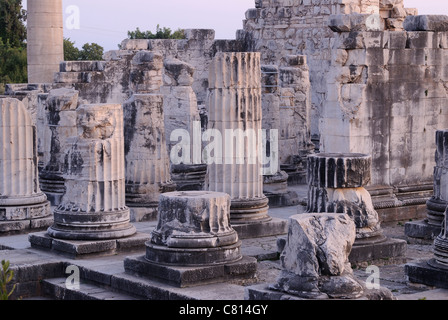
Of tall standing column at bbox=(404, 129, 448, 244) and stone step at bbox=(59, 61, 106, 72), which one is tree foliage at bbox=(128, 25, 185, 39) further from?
tall standing column at bbox=(404, 129, 448, 244)

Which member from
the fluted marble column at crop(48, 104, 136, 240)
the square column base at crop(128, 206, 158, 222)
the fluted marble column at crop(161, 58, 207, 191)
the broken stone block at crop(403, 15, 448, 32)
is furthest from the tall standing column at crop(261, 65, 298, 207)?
the fluted marble column at crop(48, 104, 136, 240)

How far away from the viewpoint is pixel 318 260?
10117 mm

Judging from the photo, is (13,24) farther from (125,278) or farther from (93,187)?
(125,278)

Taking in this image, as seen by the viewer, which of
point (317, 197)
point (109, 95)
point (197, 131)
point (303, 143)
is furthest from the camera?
→ point (109, 95)

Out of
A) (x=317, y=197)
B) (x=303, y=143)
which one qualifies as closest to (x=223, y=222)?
(x=317, y=197)

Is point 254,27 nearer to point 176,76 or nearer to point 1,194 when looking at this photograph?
point 176,76

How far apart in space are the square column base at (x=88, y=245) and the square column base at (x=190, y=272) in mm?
1183

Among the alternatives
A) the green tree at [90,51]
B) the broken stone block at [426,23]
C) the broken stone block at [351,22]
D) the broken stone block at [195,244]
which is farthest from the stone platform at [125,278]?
the green tree at [90,51]

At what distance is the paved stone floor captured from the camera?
11.5m

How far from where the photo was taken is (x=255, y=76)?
15.6 meters

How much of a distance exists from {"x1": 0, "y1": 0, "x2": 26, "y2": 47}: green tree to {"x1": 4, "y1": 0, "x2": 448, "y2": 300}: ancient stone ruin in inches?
1265

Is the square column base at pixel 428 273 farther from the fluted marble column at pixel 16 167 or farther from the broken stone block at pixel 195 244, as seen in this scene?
the fluted marble column at pixel 16 167

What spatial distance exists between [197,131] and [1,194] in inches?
186

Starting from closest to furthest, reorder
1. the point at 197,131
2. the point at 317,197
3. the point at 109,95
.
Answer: the point at 317,197 < the point at 197,131 < the point at 109,95
